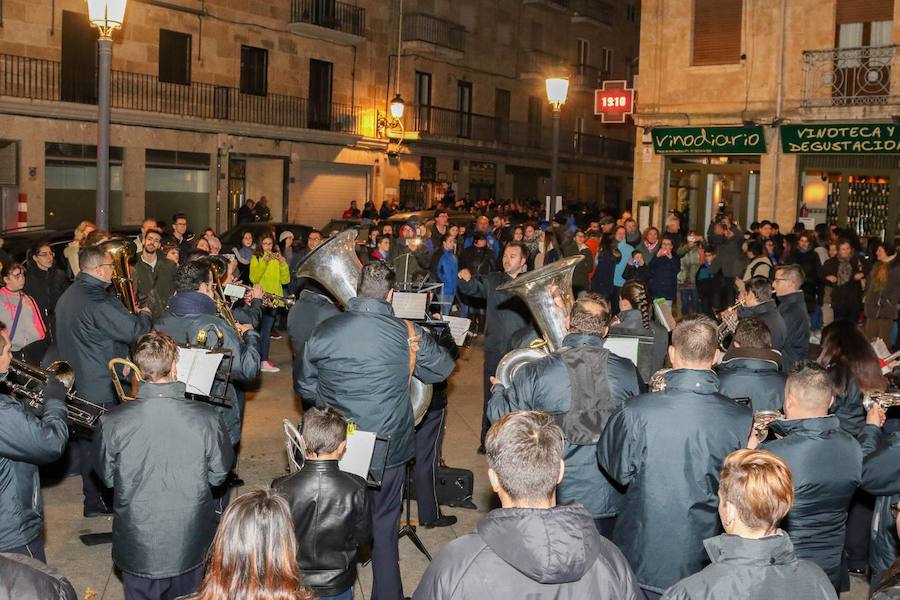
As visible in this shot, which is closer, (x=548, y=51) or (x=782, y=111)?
(x=782, y=111)

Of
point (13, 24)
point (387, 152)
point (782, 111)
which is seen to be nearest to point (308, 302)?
point (782, 111)

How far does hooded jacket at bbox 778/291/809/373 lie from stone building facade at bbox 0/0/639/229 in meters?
18.8

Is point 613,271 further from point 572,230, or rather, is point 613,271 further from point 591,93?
point 591,93

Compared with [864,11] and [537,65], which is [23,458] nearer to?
[864,11]

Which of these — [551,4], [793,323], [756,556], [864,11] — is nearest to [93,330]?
[756,556]

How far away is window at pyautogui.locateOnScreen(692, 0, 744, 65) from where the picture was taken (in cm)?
1833

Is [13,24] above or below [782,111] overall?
above

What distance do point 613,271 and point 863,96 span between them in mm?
7042

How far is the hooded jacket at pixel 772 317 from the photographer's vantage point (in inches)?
280

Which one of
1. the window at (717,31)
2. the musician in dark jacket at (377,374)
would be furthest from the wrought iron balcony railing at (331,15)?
the musician in dark jacket at (377,374)

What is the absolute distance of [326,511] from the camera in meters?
3.94

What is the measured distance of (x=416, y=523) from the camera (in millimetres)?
6531

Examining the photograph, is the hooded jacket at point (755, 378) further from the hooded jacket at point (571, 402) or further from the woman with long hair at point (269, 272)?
the woman with long hair at point (269, 272)

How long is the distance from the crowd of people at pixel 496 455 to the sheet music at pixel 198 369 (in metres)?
0.30
